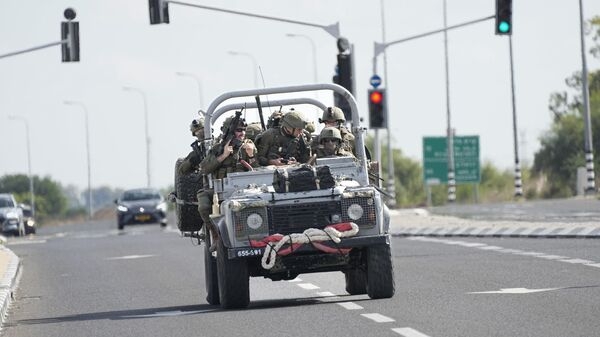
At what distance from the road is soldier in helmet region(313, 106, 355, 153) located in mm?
1698

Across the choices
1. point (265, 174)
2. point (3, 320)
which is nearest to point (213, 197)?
point (265, 174)

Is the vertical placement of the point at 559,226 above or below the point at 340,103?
below

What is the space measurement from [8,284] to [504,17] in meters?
15.0

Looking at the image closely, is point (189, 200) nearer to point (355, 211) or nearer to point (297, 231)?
point (297, 231)

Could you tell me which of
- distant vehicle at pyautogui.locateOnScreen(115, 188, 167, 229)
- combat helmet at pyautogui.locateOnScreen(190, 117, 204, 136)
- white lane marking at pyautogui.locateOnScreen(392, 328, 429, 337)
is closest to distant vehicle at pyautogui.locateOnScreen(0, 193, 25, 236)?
distant vehicle at pyautogui.locateOnScreen(115, 188, 167, 229)

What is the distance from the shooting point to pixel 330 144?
2078 cm

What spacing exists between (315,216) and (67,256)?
22.3m

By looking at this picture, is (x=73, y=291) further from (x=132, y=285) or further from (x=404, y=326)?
(x=404, y=326)

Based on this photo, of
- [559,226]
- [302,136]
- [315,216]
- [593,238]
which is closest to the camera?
[315,216]

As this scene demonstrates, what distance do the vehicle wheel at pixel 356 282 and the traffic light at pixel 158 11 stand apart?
18917 millimetres

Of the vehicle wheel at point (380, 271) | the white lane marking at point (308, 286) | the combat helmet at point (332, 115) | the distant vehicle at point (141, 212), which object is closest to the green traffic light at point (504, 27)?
the white lane marking at point (308, 286)

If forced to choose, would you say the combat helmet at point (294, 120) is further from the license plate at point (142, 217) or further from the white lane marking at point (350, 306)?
the license plate at point (142, 217)

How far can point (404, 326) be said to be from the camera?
16.0 meters

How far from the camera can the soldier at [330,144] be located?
67.8 ft
